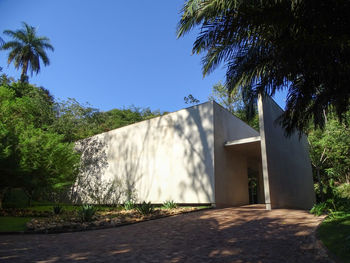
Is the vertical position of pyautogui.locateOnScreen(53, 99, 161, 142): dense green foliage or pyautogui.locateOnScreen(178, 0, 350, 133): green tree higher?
pyautogui.locateOnScreen(53, 99, 161, 142): dense green foliage

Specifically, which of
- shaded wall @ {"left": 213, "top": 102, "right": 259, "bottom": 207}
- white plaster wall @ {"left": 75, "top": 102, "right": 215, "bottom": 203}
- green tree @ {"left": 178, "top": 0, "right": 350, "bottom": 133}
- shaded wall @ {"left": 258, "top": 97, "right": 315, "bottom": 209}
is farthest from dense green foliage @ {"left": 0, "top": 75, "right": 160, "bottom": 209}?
shaded wall @ {"left": 258, "top": 97, "right": 315, "bottom": 209}

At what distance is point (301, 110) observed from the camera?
7.06 meters

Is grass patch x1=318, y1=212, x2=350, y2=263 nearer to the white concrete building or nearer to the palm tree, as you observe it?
the white concrete building

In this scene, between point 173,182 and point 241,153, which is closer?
point 173,182

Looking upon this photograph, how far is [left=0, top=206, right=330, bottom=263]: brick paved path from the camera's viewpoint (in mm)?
3742

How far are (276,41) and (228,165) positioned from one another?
751cm

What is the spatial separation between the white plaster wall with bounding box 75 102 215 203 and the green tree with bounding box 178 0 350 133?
4881 mm

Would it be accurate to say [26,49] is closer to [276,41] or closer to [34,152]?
[34,152]

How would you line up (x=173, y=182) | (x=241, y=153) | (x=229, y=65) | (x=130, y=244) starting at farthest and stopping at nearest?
1. (x=241, y=153)
2. (x=173, y=182)
3. (x=229, y=65)
4. (x=130, y=244)

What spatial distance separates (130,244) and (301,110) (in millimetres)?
6028

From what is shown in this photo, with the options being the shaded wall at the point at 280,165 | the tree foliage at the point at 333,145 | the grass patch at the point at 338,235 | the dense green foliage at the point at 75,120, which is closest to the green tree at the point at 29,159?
the dense green foliage at the point at 75,120

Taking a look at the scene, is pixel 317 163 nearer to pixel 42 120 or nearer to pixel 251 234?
pixel 251 234

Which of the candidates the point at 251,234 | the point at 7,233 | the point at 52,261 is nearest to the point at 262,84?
the point at 251,234

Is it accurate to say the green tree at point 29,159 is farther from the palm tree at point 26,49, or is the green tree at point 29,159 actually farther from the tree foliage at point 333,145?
the tree foliage at point 333,145
